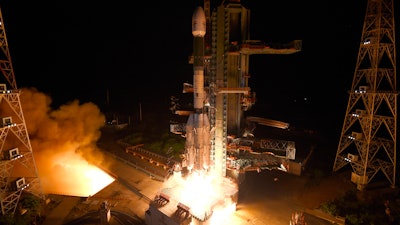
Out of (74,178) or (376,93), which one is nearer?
(376,93)

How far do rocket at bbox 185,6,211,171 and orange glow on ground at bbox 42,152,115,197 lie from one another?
14283 mm

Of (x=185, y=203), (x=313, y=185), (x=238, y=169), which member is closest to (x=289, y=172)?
(x=313, y=185)

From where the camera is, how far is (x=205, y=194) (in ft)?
75.2

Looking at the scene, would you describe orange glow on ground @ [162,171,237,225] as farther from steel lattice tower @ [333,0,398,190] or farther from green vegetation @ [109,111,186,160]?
steel lattice tower @ [333,0,398,190]

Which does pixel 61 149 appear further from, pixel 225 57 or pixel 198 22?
pixel 198 22

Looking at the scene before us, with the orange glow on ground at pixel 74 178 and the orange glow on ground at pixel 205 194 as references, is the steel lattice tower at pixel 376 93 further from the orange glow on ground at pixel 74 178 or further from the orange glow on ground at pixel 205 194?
the orange glow on ground at pixel 74 178

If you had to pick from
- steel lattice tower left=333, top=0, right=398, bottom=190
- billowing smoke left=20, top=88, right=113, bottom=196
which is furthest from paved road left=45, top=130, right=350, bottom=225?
steel lattice tower left=333, top=0, right=398, bottom=190

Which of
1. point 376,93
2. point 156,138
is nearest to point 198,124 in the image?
point 376,93

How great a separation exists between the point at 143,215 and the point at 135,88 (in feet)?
205

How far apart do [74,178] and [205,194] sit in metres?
21.0

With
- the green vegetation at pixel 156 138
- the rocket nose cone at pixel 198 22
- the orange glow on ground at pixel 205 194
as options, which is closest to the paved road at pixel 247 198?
the orange glow on ground at pixel 205 194

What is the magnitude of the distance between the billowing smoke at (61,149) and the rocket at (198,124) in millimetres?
14882

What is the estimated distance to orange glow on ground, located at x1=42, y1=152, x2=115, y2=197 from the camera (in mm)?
31142

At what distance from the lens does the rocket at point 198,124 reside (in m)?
21.3
